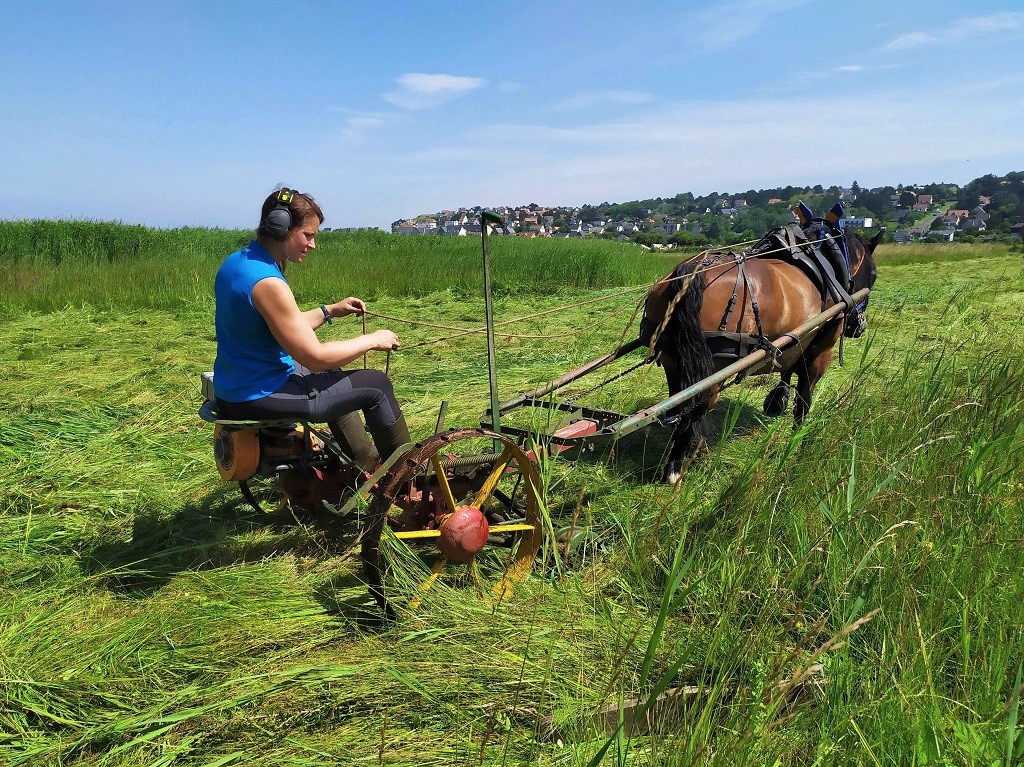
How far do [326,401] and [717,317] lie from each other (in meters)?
2.67

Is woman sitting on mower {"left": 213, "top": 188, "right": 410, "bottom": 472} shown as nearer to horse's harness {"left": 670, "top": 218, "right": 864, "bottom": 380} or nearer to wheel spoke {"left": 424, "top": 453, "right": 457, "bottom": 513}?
wheel spoke {"left": 424, "top": 453, "right": 457, "bottom": 513}

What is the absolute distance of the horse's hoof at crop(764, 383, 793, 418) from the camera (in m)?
5.43

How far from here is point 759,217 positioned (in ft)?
77.7

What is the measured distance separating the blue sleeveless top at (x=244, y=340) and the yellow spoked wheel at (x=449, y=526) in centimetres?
78

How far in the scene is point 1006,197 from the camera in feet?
127

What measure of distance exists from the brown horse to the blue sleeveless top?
7.22 ft

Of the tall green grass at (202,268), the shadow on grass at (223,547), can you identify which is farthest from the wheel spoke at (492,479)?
the tall green grass at (202,268)

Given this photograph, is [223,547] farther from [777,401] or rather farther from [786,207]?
[786,207]

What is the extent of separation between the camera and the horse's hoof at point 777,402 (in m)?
5.43

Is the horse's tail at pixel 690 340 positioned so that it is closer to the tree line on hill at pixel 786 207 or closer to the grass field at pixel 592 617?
the grass field at pixel 592 617

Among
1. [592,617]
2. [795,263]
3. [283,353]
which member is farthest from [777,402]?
[283,353]

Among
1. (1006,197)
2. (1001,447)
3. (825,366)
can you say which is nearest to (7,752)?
(1001,447)

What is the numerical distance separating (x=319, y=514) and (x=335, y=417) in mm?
1036

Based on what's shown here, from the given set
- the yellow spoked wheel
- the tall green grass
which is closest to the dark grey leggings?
the yellow spoked wheel
